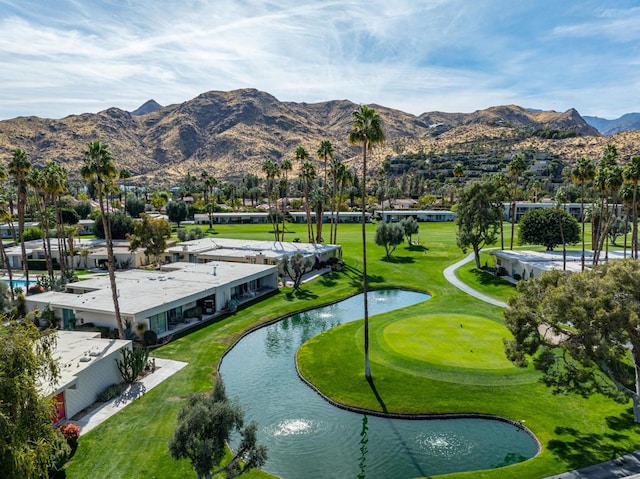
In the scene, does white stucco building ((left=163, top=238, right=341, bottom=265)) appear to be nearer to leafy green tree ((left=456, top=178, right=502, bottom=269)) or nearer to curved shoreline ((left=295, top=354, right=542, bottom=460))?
leafy green tree ((left=456, top=178, right=502, bottom=269))

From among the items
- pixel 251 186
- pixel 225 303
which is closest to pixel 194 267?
pixel 225 303

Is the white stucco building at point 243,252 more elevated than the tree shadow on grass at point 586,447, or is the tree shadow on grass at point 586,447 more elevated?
the white stucco building at point 243,252

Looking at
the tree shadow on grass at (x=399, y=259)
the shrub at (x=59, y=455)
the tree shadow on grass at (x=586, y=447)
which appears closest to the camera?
the shrub at (x=59, y=455)

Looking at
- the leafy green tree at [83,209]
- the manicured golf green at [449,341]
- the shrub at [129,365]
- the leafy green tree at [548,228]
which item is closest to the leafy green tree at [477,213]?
the leafy green tree at [548,228]

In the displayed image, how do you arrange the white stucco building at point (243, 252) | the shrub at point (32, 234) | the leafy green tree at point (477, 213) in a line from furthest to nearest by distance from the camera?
the shrub at point (32, 234) < the leafy green tree at point (477, 213) < the white stucco building at point (243, 252)

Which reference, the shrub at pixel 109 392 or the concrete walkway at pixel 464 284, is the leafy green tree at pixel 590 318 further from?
the concrete walkway at pixel 464 284

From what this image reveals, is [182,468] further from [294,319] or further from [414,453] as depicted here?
[294,319]

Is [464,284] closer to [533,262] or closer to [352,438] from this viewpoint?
[533,262]

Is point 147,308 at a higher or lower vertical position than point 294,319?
higher
